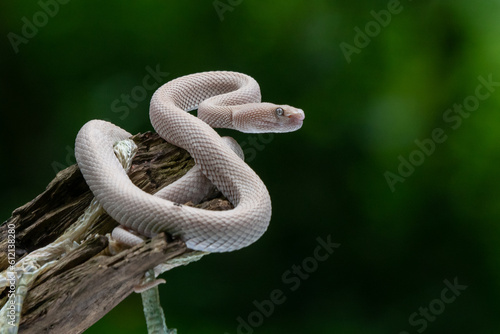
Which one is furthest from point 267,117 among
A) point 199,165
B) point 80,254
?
point 80,254

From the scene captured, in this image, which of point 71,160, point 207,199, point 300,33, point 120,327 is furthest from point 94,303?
point 300,33

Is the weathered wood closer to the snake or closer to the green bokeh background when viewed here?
the snake

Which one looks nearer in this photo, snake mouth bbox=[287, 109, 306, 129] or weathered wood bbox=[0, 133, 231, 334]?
weathered wood bbox=[0, 133, 231, 334]

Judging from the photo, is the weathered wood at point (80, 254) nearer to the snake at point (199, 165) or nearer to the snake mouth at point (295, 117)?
the snake at point (199, 165)

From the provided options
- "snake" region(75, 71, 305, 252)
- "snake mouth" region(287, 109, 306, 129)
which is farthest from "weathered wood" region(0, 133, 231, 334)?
"snake mouth" region(287, 109, 306, 129)

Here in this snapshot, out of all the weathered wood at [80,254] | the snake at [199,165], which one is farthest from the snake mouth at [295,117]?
the weathered wood at [80,254]

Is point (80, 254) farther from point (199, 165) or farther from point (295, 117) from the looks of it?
point (295, 117)
